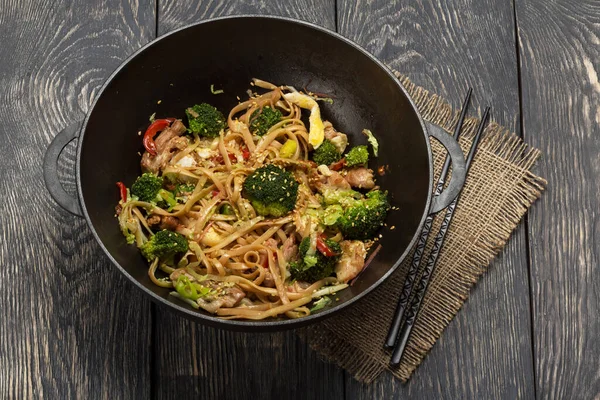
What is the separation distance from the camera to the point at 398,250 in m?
2.99

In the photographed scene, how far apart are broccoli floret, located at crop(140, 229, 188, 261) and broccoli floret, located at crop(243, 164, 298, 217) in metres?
0.38

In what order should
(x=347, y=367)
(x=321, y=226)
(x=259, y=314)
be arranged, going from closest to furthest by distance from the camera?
(x=259, y=314)
(x=321, y=226)
(x=347, y=367)

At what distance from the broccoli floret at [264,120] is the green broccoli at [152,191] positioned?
0.54 m

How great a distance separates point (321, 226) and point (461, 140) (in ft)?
3.38

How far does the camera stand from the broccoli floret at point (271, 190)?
10.00 feet

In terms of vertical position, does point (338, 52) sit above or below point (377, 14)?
below

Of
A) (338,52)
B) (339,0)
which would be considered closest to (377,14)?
(339,0)

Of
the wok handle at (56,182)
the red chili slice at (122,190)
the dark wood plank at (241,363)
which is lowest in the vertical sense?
the dark wood plank at (241,363)

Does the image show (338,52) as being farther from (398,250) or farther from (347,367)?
(347,367)

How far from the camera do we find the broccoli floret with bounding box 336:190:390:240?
10.1ft

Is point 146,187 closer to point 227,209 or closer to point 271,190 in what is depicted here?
point 227,209

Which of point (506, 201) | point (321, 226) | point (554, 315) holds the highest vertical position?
point (506, 201)

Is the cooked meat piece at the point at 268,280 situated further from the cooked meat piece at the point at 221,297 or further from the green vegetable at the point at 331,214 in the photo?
the green vegetable at the point at 331,214

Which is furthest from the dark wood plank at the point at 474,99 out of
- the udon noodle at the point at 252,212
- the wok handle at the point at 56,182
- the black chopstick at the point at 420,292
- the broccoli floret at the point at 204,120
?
the wok handle at the point at 56,182
